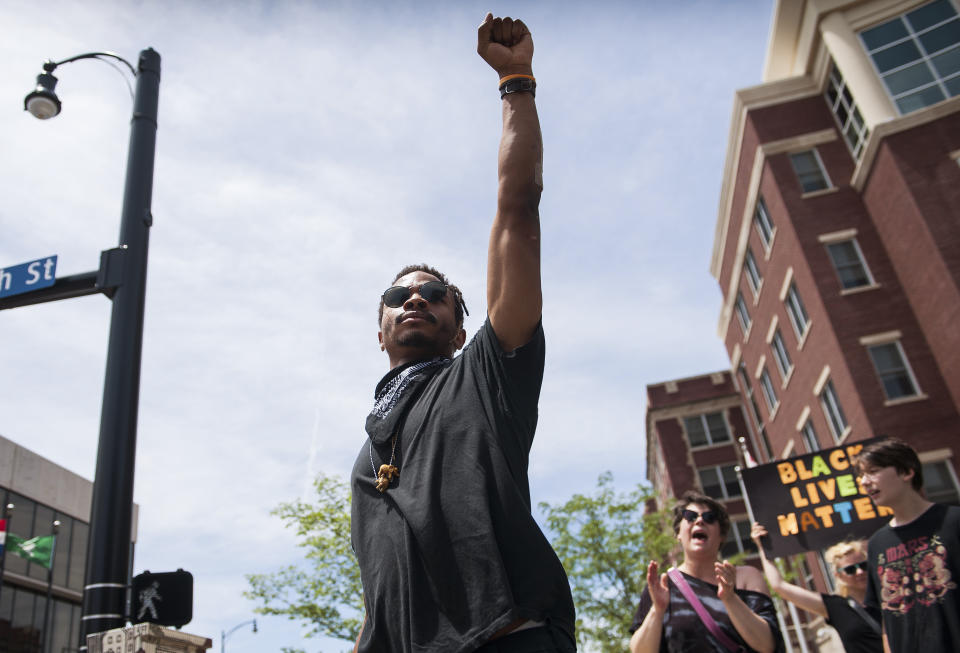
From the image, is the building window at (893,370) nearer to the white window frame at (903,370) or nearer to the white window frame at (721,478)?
the white window frame at (903,370)

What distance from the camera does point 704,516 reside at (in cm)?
465

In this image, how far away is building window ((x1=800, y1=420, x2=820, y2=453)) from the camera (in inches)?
958

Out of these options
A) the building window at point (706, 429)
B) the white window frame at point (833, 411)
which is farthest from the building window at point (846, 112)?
the building window at point (706, 429)

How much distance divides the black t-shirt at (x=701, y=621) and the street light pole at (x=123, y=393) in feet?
10.4

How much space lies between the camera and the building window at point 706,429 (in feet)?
129

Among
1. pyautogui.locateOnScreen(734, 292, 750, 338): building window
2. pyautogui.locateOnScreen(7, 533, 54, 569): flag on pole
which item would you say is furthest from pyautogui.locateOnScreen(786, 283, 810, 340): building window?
pyautogui.locateOnScreen(7, 533, 54, 569): flag on pole

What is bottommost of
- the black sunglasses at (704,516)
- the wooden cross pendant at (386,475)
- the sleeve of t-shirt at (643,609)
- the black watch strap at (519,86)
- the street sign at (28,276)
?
the sleeve of t-shirt at (643,609)

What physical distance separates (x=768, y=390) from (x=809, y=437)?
14.6 feet

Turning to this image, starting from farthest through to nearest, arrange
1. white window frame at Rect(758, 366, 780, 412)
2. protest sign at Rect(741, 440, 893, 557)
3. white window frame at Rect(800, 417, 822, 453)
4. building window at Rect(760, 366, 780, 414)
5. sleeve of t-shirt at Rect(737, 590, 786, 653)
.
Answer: building window at Rect(760, 366, 780, 414) → white window frame at Rect(758, 366, 780, 412) → white window frame at Rect(800, 417, 822, 453) → protest sign at Rect(741, 440, 893, 557) → sleeve of t-shirt at Rect(737, 590, 786, 653)

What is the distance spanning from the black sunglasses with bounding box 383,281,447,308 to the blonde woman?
409 centimetres

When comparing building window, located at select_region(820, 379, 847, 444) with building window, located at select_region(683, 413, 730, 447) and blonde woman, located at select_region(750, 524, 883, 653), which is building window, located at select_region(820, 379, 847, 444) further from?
blonde woman, located at select_region(750, 524, 883, 653)

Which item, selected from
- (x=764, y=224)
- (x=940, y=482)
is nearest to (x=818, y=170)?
(x=764, y=224)

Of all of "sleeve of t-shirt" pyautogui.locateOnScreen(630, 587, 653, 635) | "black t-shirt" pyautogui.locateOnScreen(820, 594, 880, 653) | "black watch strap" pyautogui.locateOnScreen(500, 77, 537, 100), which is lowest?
"black t-shirt" pyautogui.locateOnScreen(820, 594, 880, 653)

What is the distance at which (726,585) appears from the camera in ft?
13.1
